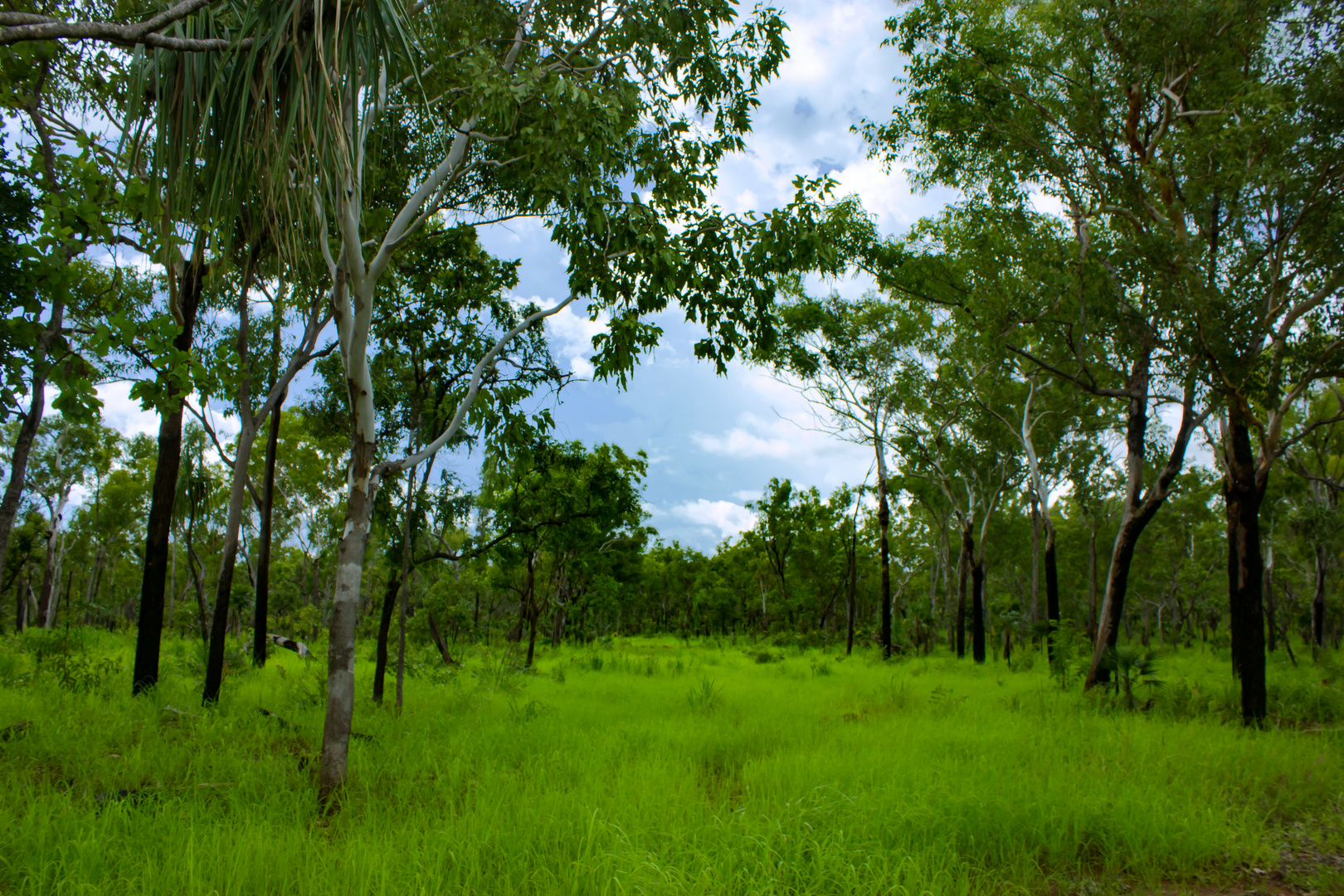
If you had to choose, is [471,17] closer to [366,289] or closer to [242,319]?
[366,289]

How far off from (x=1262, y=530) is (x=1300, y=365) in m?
25.1

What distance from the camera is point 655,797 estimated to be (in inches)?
221

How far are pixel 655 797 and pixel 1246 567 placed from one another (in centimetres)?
996

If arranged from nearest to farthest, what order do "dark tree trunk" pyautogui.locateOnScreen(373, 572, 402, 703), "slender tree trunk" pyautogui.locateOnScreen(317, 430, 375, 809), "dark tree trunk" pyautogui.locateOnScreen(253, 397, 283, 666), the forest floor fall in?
the forest floor
"slender tree trunk" pyautogui.locateOnScreen(317, 430, 375, 809)
"dark tree trunk" pyautogui.locateOnScreen(373, 572, 402, 703)
"dark tree trunk" pyautogui.locateOnScreen(253, 397, 283, 666)

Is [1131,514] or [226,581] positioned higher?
[1131,514]

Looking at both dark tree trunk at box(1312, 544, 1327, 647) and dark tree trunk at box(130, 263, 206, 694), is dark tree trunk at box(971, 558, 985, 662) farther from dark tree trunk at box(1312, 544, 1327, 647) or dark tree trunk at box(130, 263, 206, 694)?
dark tree trunk at box(130, 263, 206, 694)

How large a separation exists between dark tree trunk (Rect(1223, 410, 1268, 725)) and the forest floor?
68cm

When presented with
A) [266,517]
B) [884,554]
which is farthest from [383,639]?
[884,554]

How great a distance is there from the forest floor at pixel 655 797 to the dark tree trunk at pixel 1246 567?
68cm

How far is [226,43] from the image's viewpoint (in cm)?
355

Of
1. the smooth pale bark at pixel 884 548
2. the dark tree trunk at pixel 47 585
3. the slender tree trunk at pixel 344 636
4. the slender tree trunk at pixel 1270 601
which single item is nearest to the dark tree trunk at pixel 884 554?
the smooth pale bark at pixel 884 548

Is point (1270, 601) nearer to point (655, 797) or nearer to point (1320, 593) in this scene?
point (1320, 593)

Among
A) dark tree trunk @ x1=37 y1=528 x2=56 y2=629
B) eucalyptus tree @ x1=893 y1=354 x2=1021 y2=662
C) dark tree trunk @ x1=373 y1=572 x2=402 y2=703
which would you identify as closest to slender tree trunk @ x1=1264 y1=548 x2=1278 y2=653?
eucalyptus tree @ x1=893 y1=354 x2=1021 y2=662

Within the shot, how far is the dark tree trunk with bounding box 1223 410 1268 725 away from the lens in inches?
373
